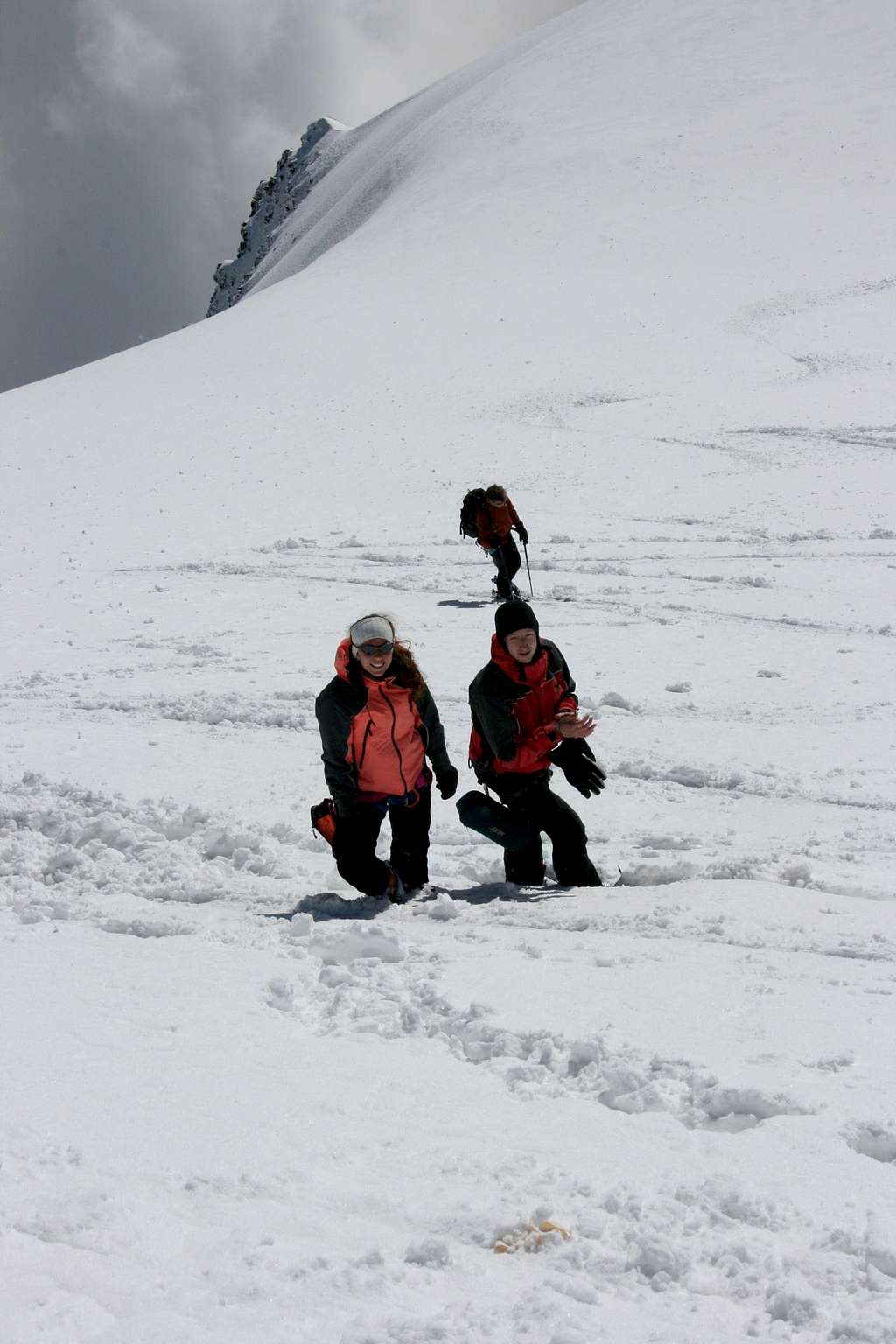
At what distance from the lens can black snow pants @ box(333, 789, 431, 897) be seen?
5.05 meters

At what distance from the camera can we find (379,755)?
16.7 ft

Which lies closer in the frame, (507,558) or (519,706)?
(519,706)

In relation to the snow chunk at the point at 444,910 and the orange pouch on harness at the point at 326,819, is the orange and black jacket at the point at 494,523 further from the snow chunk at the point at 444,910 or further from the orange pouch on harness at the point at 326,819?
the snow chunk at the point at 444,910

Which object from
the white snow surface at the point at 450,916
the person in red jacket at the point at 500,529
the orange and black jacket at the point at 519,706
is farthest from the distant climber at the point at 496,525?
the orange and black jacket at the point at 519,706

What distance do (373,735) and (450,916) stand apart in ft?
2.95

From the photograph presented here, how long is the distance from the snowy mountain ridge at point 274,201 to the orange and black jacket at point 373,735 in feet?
355

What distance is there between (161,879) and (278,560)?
808 cm

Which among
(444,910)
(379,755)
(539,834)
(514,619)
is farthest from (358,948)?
(514,619)

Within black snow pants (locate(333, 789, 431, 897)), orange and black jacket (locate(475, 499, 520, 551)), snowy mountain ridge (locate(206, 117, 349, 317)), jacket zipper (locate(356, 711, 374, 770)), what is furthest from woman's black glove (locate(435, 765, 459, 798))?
snowy mountain ridge (locate(206, 117, 349, 317))

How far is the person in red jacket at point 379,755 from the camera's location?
4.93 m

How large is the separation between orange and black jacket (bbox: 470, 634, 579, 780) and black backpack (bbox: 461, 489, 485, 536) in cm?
610

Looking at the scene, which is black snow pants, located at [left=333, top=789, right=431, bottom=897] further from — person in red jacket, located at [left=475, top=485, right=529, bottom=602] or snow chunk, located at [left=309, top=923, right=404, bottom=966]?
person in red jacket, located at [left=475, top=485, right=529, bottom=602]

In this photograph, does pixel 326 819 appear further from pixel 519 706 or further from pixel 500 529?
pixel 500 529

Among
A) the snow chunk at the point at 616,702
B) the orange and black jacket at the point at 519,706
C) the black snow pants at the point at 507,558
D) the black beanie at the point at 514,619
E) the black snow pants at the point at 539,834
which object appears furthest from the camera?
the black snow pants at the point at 507,558
